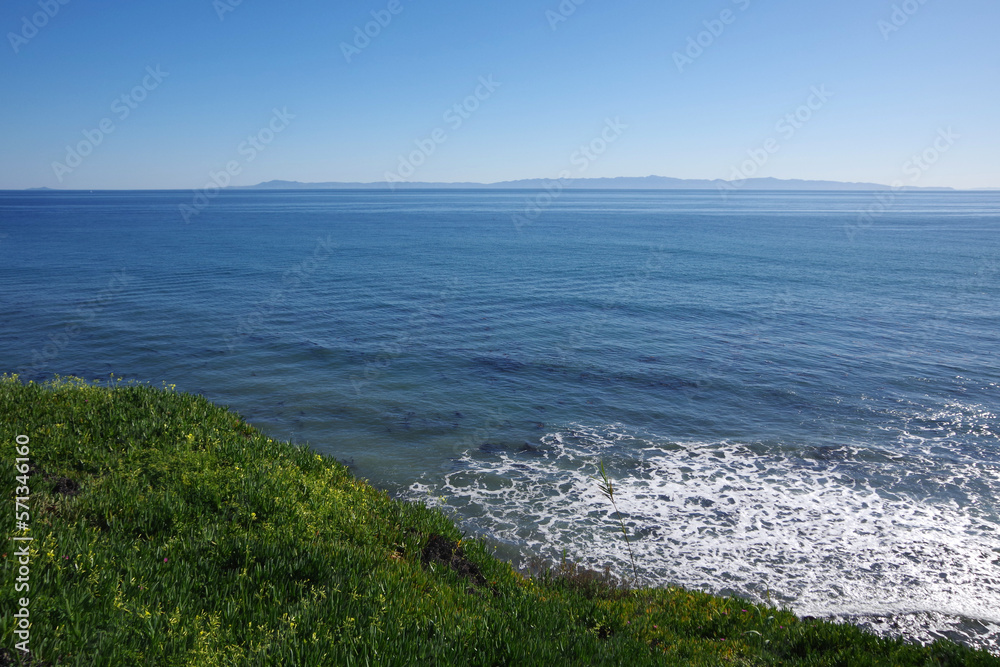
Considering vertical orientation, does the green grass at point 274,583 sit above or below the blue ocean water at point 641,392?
above

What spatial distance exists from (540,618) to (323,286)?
139 ft

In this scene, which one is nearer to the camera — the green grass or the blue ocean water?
the green grass

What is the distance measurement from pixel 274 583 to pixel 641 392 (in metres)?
19.6

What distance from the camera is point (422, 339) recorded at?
32062 millimetres

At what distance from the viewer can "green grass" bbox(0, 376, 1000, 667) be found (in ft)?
19.7

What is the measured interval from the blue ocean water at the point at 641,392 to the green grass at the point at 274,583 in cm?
389

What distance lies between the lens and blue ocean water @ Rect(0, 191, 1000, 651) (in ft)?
47.6

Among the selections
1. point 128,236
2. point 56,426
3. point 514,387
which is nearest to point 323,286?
point 514,387

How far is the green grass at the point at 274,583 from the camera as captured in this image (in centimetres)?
599

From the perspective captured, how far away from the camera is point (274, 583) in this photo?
292 inches

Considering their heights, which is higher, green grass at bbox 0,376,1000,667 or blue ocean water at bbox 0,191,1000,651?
green grass at bbox 0,376,1000,667

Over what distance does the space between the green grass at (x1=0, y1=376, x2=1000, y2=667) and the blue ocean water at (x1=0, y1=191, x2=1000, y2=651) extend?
153 inches

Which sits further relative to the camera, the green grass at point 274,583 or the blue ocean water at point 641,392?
the blue ocean water at point 641,392

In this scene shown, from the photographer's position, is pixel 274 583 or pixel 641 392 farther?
pixel 641 392
